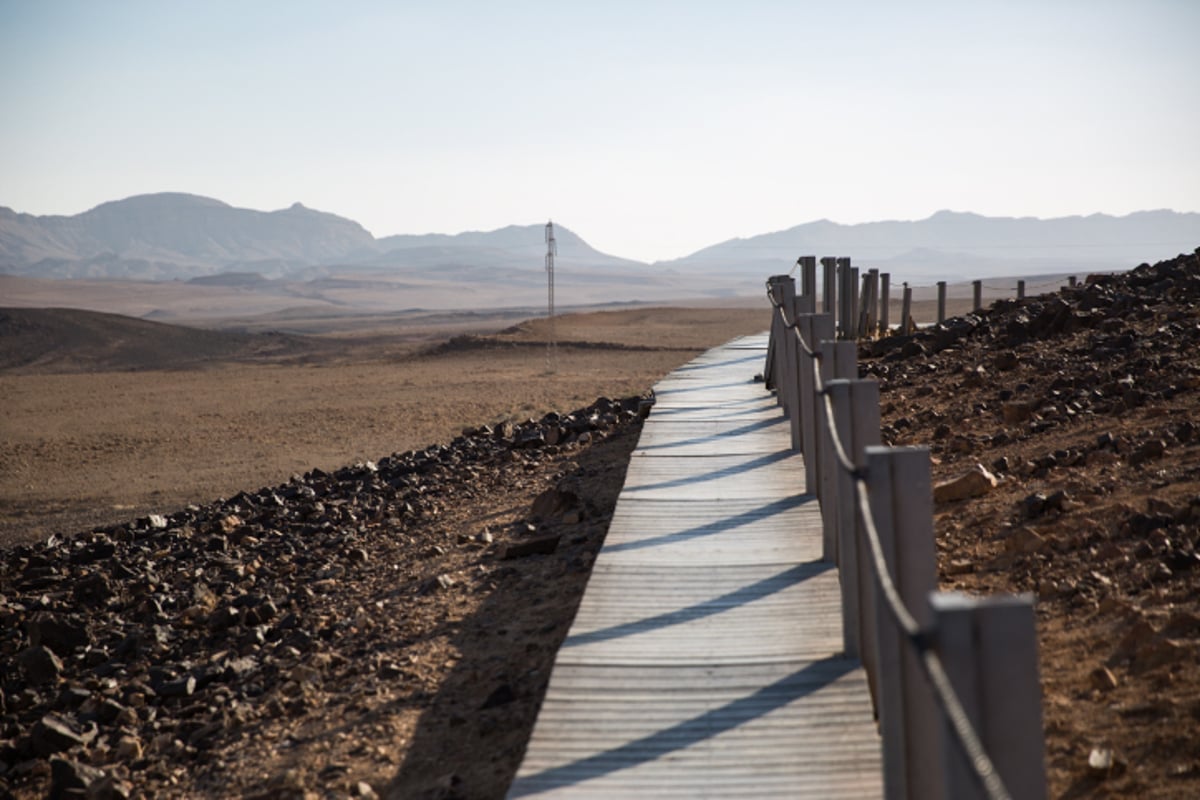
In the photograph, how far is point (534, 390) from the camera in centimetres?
2584

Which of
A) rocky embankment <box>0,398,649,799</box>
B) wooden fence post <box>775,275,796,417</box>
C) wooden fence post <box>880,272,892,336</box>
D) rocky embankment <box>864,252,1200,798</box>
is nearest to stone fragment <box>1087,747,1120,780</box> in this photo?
rocky embankment <box>864,252,1200,798</box>

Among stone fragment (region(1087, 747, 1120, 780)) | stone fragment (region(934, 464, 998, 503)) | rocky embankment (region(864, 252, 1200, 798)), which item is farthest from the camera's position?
stone fragment (region(934, 464, 998, 503))

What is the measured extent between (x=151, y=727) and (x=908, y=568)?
4224 mm

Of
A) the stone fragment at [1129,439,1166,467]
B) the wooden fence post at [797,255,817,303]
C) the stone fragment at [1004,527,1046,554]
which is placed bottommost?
the stone fragment at [1004,527,1046,554]

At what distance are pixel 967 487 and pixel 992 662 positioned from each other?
5.02 metres

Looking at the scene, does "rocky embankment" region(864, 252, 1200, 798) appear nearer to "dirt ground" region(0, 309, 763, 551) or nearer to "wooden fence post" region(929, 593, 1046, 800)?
"wooden fence post" region(929, 593, 1046, 800)

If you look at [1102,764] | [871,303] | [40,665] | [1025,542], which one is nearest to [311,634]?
[40,665]

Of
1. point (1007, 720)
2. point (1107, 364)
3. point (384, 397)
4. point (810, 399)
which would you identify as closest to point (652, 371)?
point (384, 397)

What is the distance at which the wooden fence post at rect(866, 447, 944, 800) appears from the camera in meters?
2.96

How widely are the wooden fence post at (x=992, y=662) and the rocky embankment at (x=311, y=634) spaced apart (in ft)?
7.99

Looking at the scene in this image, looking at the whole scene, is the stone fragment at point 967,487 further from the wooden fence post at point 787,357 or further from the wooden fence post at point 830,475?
the wooden fence post at point 830,475

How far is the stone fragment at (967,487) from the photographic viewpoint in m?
7.22

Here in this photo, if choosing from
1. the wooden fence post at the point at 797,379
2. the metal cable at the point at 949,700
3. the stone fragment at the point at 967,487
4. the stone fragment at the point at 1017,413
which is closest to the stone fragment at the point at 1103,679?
the metal cable at the point at 949,700

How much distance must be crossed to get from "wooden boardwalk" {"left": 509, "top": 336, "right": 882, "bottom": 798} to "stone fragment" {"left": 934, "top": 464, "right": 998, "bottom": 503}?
2.77 ft
